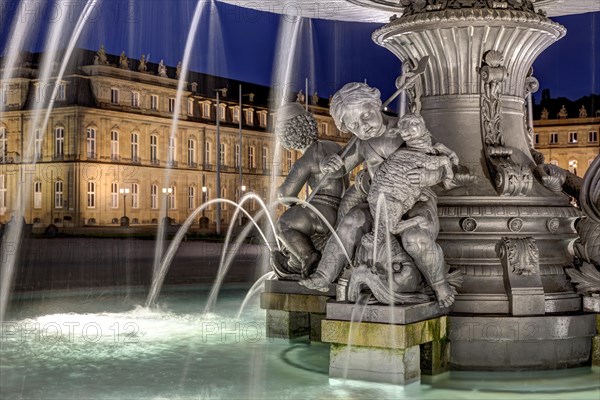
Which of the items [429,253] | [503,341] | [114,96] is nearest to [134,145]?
[114,96]

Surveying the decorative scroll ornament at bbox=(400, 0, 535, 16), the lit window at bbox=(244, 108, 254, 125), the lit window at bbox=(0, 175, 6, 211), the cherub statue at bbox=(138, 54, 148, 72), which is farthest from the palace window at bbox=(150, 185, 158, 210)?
the decorative scroll ornament at bbox=(400, 0, 535, 16)

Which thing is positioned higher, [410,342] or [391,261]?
[391,261]

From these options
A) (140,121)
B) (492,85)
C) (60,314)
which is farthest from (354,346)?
(140,121)

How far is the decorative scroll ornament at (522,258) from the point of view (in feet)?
23.8

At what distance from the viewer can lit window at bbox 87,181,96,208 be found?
62625mm

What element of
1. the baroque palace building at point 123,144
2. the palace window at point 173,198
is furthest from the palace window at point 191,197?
the palace window at point 173,198

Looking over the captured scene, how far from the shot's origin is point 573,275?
7.57m

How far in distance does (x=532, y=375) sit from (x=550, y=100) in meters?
88.6

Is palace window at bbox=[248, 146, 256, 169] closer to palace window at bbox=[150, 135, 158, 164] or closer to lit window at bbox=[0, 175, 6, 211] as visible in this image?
palace window at bbox=[150, 135, 158, 164]

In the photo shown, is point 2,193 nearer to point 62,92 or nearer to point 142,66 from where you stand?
point 62,92

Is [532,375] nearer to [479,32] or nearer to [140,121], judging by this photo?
[479,32]

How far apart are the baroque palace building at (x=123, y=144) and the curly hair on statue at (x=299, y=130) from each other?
5013cm

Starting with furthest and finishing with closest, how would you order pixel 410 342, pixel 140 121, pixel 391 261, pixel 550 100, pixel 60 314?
pixel 550 100
pixel 140 121
pixel 60 314
pixel 391 261
pixel 410 342

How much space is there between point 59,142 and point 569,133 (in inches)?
1876
